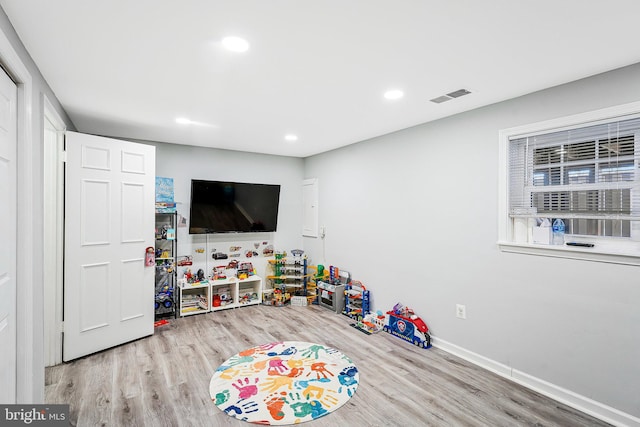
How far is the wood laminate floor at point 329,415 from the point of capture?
7.20ft

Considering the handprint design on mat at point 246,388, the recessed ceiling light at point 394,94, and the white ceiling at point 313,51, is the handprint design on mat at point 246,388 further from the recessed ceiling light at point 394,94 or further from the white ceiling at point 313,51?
the recessed ceiling light at point 394,94

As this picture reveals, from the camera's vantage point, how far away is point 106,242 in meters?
3.19

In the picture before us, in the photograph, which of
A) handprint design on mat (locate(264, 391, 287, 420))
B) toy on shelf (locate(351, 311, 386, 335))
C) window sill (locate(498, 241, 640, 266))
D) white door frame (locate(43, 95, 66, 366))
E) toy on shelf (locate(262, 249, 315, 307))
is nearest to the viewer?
window sill (locate(498, 241, 640, 266))

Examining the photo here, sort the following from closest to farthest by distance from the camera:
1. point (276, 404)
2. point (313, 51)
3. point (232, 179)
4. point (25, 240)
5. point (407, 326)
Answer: point (25, 240) < point (313, 51) < point (276, 404) < point (407, 326) < point (232, 179)

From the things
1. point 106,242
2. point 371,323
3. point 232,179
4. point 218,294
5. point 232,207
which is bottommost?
point 371,323

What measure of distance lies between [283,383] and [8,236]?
2.08 m

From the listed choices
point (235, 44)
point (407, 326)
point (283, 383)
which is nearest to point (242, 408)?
point (283, 383)

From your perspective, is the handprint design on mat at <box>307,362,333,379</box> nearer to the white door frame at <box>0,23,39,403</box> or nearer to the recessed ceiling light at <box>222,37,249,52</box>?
the white door frame at <box>0,23,39,403</box>

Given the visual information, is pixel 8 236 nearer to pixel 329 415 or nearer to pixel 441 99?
pixel 329 415

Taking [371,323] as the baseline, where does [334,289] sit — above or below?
above

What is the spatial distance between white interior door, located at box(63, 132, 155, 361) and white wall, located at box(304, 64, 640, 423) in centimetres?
263

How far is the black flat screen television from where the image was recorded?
4531mm

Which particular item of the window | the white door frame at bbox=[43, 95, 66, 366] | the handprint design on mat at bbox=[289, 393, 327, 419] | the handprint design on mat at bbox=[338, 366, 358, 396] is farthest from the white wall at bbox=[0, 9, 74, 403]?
the window

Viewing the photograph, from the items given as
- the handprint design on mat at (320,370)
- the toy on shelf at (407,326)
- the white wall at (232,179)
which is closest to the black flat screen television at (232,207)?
the white wall at (232,179)
